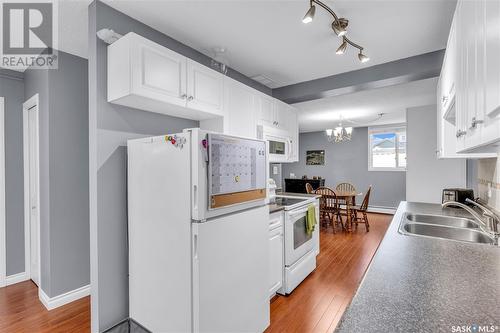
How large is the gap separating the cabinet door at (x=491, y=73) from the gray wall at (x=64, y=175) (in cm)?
306

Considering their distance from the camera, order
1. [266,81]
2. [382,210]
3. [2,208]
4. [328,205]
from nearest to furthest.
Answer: [2,208]
[266,81]
[328,205]
[382,210]

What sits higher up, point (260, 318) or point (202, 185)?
point (202, 185)

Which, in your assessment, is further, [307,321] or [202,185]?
[307,321]

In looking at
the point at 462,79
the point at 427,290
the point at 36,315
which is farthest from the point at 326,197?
the point at 36,315

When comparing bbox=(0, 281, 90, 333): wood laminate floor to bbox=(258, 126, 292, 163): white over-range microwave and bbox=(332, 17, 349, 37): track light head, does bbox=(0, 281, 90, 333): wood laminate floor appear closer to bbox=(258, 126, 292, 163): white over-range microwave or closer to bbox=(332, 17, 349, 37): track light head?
bbox=(258, 126, 292, 163): white over-range microwave

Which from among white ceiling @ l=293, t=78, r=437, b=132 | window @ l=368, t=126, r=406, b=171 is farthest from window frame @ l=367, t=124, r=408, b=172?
white ceiling @ l=293, t=78, r=437, b=132

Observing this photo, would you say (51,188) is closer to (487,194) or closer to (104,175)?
(104,175)

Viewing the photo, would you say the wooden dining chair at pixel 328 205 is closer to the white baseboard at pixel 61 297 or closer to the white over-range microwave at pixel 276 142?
the white over-range microwave at pixel 276 142

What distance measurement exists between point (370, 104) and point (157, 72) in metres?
4.00

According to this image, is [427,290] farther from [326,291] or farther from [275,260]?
[326,291]

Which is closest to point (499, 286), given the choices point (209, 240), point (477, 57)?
point (477, 57)

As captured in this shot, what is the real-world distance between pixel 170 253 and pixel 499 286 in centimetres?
161

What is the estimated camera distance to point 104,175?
70.4 inches

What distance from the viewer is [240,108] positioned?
2.61 metres
